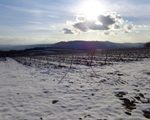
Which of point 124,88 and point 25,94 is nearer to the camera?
point 25,94

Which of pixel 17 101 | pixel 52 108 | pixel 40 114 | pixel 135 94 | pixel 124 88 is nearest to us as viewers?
pixel 40 114

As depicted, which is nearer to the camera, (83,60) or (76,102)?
(76,102)

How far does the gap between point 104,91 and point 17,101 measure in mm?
5175

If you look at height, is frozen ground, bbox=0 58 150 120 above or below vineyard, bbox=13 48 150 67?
below

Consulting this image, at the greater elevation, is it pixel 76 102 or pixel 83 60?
pixel 83 60

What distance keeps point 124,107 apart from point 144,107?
0.90 metres

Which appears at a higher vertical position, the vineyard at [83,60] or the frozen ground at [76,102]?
the vineyard at [83,60]

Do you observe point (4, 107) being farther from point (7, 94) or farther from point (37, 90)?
point (37, 90)

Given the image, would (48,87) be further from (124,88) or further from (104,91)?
(124,88)

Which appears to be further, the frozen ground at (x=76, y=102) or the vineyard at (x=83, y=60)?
the vineyard at (x=83, y=60)

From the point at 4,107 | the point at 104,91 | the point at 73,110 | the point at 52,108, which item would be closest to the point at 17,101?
the point at 4,107

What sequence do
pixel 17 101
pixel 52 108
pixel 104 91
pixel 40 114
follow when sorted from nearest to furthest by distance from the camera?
1. pixel 40 114
2. pixel 52 108
3. pixel 17 101
4. pixel 104 91

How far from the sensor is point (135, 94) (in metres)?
12.7

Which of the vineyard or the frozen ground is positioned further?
the vineyard
